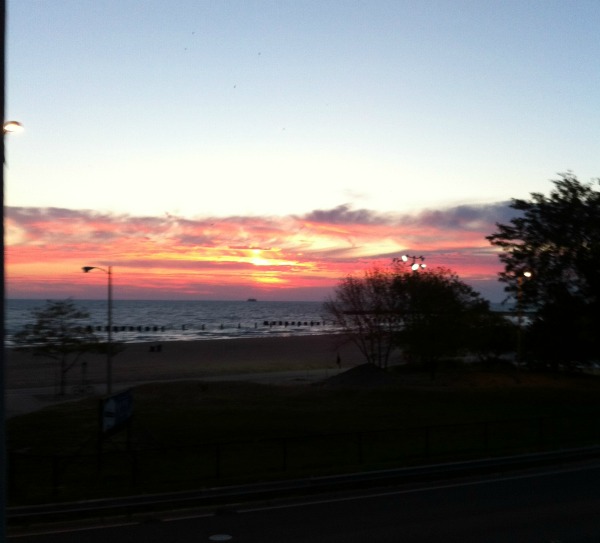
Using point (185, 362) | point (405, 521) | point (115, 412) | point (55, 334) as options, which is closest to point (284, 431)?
point (115, 412)

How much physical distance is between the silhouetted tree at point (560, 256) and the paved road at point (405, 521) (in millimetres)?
24369

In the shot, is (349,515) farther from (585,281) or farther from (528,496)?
(585,281)

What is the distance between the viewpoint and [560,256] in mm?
39312

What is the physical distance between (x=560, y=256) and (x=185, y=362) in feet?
134

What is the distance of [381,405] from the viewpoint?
113 feet

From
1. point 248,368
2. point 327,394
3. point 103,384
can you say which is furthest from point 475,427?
point 248,368

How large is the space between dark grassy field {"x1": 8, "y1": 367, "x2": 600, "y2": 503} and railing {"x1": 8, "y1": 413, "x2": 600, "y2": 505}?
0.05 meters

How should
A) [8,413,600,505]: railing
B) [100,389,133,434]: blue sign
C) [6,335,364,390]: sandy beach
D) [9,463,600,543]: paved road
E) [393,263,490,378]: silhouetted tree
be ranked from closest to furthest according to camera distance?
[9,463,600,543]: paved road < [8,413,600,505]: railing < [100,389,133,434]: blue sign < [393,263,490,378]: silhouetted tree < [6,335,364,390]: sandy beach

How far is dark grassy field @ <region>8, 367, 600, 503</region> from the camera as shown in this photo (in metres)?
18.2

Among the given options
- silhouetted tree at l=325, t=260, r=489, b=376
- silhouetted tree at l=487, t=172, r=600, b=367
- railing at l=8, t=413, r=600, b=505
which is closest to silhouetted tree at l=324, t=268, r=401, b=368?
silhouetted tree at l=325, t=260, r=489, b=376

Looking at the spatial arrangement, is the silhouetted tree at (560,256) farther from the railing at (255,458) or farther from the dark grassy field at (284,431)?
the railing at (255,458)

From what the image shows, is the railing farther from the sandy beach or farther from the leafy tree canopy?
the sandy beach

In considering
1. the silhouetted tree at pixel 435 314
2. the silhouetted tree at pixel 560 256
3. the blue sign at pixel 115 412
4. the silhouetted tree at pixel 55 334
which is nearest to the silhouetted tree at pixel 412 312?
the silhouetted tree at pixel 435 314

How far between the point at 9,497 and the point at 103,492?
76.3 inches
